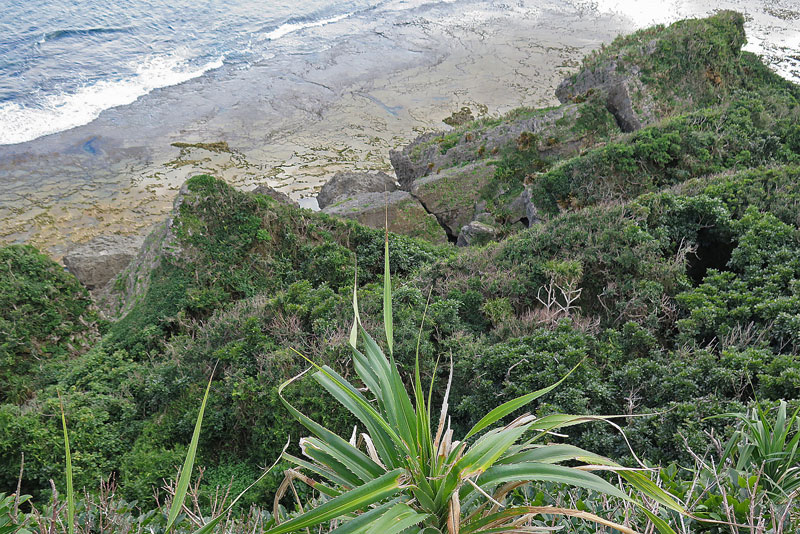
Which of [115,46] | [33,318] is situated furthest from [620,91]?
[115,46]

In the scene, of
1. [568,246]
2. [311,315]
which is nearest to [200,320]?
[311,315]

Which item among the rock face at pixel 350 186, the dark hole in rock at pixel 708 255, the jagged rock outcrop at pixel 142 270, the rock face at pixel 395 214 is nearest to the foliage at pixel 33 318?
the jagged rock outcrop at pixel 142 270

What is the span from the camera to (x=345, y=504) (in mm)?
→ 1743

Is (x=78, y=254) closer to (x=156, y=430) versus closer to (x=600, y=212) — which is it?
(x=156, y=430)

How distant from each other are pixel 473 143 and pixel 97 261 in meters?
11.2

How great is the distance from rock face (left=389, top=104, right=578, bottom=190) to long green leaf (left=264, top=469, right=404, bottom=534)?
14.4 m

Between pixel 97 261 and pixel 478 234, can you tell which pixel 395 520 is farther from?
pixel 97 261

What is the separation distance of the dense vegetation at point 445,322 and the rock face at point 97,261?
2417mm

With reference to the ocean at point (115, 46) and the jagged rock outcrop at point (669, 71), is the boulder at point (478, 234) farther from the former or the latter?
the ocean at point (115, 46)

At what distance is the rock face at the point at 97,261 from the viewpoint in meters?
12.1

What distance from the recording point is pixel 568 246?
8.10 meters

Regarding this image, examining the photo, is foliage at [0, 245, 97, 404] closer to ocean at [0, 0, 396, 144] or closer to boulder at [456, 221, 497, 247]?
boulder at [456, 221, 497, 247]

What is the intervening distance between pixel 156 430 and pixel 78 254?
26.1 ft

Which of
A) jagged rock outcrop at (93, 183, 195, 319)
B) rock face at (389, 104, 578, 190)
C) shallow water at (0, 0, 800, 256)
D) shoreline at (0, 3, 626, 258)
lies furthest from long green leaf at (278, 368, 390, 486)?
shallow water at (0, 0, 800, 256)
